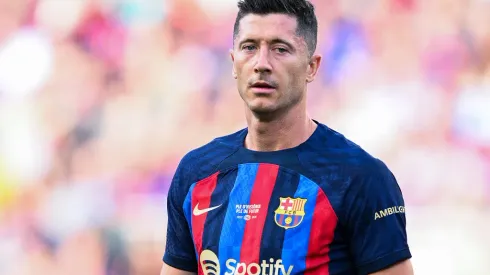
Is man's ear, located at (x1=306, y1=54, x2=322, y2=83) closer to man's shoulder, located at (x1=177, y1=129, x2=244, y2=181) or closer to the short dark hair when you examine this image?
the short dark hair

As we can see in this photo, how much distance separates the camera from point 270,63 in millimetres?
2252

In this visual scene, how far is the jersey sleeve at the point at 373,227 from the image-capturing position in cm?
217

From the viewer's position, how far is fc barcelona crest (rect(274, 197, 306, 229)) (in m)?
2.25

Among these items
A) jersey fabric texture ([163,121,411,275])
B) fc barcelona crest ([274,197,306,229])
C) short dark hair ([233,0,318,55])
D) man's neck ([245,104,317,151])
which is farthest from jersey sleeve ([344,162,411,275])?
short dark hair ([233,0,318,55])

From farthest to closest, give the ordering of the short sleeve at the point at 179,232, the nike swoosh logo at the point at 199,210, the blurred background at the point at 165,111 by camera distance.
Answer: the blurred background at the point at 165,111 → the short sleeve at the point at 179,232 → the nike swoosh logo at the point at 199,210

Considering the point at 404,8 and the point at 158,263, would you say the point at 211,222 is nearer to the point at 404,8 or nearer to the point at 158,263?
the point at 158,263

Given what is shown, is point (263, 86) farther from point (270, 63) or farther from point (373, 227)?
point (373, 227)

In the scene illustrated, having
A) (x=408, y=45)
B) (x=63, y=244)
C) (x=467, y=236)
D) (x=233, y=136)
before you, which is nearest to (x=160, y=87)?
(x=63, y=244)

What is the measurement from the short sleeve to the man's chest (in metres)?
0.05

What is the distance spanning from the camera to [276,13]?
7.72ft

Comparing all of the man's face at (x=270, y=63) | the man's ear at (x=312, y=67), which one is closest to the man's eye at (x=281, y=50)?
the man's face at (x=270, y=63)

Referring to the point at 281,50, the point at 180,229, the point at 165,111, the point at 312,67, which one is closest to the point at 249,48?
the point at 281,50

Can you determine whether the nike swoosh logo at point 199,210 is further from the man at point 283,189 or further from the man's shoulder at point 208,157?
the man's shoulder at point 208,157

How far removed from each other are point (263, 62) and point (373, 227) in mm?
585
